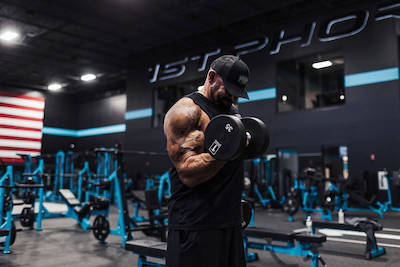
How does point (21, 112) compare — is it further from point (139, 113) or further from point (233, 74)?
point (139, 113)

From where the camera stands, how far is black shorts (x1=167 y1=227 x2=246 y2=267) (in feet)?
4.17

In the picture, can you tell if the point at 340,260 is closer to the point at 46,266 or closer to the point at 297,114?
the point at 46,266

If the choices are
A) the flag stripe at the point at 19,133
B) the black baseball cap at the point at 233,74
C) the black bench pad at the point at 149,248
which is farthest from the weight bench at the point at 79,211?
the black baseball cap at the point at 233,74

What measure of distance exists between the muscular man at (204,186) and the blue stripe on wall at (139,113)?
10.5 metres

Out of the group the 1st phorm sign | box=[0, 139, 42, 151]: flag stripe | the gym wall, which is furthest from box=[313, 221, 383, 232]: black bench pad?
the 1st phorm sign

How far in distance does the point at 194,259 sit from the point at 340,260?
281 centimetres

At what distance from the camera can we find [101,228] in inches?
174

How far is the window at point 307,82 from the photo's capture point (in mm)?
8734

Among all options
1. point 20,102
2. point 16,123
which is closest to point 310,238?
point 16,123

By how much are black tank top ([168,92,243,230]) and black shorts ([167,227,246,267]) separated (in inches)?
1.2

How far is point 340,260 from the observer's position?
3514mm

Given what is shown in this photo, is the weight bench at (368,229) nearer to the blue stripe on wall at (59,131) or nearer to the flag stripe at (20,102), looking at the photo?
the flag stripe at (20,102)

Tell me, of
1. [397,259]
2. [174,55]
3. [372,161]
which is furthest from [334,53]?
[397,259]

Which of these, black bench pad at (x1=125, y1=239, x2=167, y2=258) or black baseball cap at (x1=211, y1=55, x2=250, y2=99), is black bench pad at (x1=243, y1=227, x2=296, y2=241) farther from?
black baseball cap at (x1=211, y1=55, x2=250, y2=99)
